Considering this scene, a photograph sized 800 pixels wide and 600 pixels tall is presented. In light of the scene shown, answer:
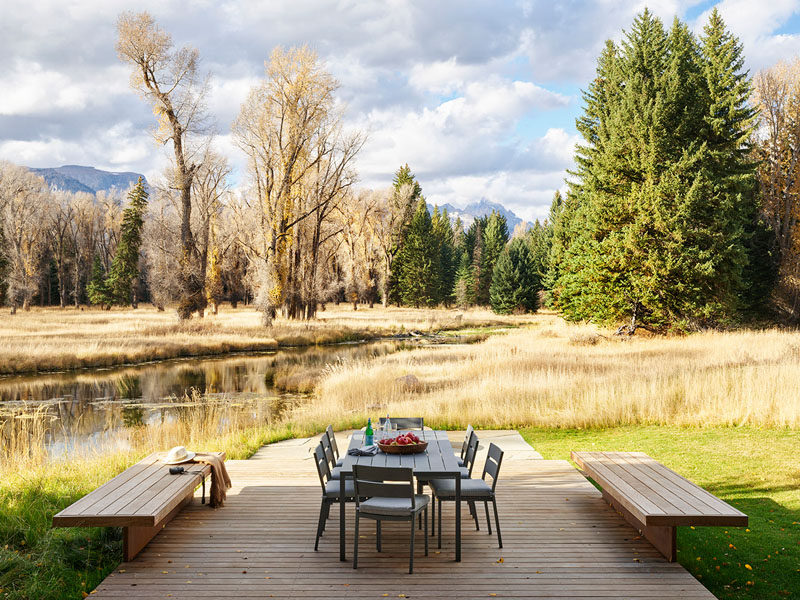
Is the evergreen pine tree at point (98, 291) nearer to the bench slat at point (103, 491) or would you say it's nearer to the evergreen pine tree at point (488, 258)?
the evergreen pine tree at point (488, 258)

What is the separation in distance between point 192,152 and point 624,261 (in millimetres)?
21403

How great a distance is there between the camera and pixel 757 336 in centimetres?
2014

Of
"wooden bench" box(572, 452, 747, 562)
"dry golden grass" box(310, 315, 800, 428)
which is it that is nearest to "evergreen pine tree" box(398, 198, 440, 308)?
"dry golden grass" box(310, 315, 800, 428)

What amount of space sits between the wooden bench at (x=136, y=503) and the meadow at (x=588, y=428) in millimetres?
380

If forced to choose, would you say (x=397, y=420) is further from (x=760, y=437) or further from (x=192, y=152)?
(x=192, y=152)

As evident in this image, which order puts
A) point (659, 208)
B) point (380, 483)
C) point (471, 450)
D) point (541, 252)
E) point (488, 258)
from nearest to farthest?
point (380, 483)
point (471, 450)
point (659, 208)
point (541, 252)
point (488, 258)

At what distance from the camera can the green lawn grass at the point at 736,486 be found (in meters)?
4.85

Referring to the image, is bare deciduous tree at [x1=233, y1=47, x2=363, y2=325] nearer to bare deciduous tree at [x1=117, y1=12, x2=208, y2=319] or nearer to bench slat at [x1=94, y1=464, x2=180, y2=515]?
bare deciduous tree at [x1=117, y1=12, x2=208, y2=319]

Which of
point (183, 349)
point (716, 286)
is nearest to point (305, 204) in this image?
point (183, 349)

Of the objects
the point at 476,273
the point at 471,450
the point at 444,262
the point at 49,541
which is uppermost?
the point at 444,262

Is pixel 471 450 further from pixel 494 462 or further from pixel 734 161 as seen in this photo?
pixel 734 161

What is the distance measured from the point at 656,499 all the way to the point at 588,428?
627cm

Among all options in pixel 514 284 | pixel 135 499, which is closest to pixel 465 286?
pixel 514 284

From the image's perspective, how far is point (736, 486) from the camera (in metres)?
7.36
